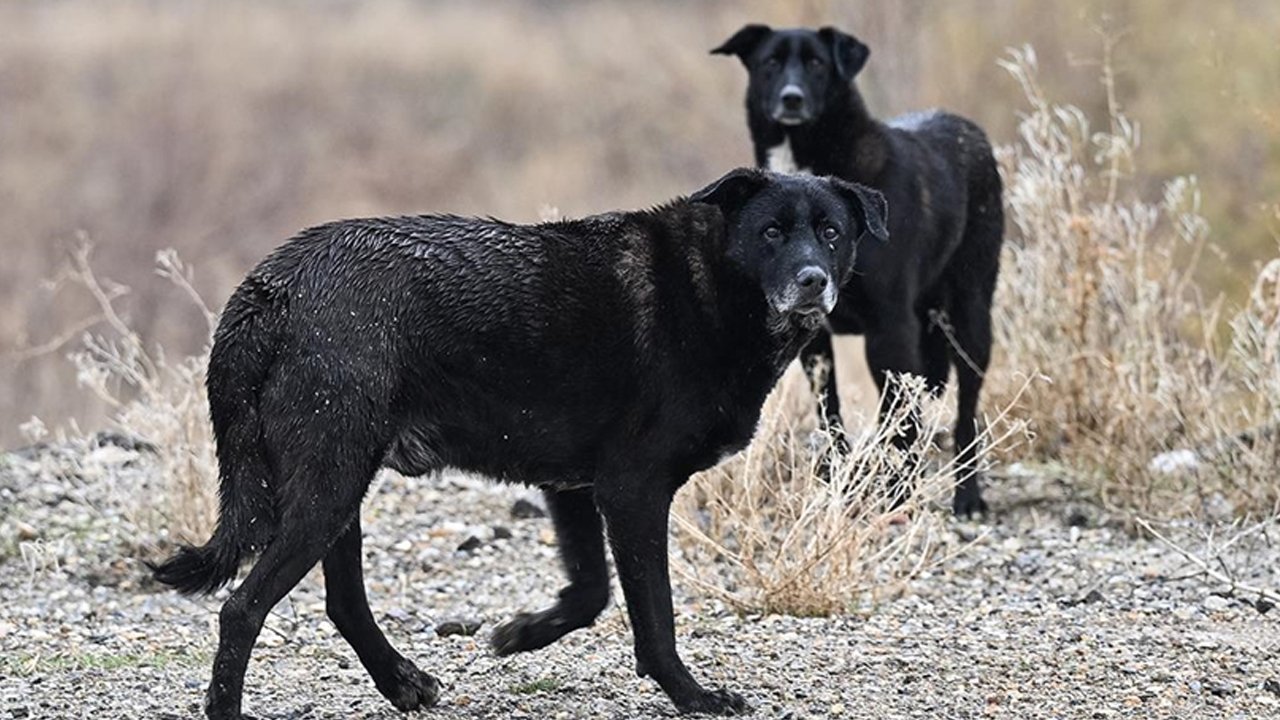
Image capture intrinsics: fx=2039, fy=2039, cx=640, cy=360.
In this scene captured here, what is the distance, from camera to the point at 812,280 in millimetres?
5738

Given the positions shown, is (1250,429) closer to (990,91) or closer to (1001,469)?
(1001,469)

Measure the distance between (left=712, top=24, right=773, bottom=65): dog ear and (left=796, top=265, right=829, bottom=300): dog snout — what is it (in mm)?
3356

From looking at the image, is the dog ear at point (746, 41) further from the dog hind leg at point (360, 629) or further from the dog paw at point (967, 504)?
the dog hind leg at point (360, 629)

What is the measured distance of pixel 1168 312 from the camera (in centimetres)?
949

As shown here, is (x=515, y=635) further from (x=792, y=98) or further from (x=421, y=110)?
(x=421, y=110)

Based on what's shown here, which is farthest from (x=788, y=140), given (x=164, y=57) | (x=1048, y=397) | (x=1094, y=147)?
(x=164, y=57)

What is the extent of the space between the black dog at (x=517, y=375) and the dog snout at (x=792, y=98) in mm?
2478

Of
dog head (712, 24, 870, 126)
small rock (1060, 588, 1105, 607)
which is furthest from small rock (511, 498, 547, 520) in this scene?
small rock (1060, 588, 1105, 607)

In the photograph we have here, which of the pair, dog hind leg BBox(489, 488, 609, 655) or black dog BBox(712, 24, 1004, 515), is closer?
dog hind leg BBox(489, 488, 609, 655)

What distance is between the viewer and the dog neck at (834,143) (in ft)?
28.0

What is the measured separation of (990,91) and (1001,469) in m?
9.50

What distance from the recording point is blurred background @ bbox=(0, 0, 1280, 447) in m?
16.2

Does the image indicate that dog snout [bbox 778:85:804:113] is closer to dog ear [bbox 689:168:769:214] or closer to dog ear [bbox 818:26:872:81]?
dog ear [bbox 818:26:872:81]

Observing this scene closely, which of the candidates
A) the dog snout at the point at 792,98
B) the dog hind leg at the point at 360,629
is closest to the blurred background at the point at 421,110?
the dog snout at the point at 792,98
